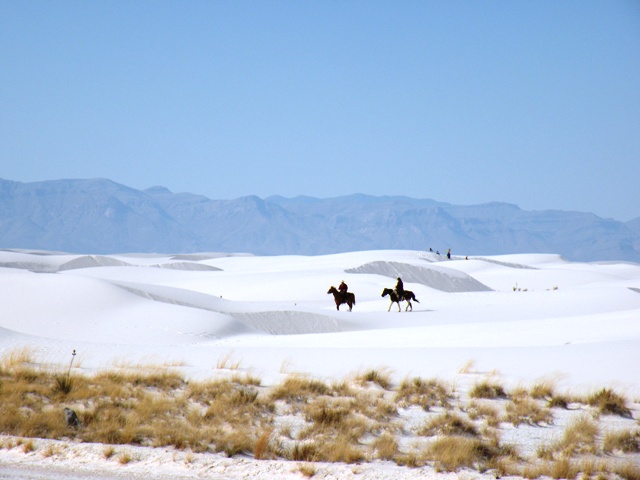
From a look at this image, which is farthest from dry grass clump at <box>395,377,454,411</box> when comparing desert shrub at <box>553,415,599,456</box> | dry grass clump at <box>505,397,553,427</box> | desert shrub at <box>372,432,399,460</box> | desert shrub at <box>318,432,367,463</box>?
desert shrub at <box>318,432,367,463</box>

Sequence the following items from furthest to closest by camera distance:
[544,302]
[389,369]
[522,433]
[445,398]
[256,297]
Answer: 1. [256,297]
2. [544,302]
3. [389,369]
4. [445,398]
5. [522,433]

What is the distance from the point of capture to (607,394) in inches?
454

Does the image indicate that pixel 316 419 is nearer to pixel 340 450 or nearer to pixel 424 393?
pixel 340 450

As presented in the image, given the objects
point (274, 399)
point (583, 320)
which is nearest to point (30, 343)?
point (274, 399)

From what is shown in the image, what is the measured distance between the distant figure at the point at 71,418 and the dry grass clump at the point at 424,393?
14.1ft

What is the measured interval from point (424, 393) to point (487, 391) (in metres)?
0.90

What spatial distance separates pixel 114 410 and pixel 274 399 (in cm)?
219

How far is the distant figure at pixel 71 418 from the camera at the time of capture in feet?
33.0

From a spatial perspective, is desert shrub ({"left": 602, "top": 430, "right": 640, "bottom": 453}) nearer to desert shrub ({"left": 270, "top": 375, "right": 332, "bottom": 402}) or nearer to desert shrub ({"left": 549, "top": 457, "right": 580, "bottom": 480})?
desert shrub ({"left": 549, "top": 457, "right": 580, "bottom": 480})

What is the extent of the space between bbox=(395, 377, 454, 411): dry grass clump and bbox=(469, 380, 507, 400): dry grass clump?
33 centimetres

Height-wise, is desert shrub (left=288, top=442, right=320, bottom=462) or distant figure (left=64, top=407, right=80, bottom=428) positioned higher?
distant figure (left=64, top=407, right=80, bottom=428)

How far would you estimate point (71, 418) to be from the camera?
33.1 feet

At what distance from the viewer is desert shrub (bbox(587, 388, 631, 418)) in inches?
434

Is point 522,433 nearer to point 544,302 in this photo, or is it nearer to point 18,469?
point 18,469
